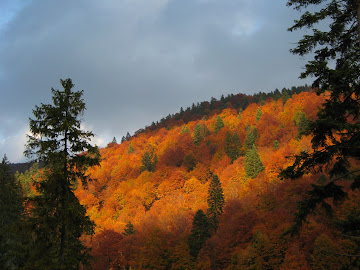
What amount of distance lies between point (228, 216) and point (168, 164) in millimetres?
64727

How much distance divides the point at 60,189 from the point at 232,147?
89.3 m

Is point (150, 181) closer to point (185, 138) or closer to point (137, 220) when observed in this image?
point (137, 220)

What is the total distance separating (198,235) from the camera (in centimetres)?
4659

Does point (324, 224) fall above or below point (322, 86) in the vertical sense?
below

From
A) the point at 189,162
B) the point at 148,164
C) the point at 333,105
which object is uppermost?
the point at 333,105

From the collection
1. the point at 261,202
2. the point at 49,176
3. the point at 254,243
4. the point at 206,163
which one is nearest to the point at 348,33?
the point at 49,176

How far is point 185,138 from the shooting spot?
12850 centimetres

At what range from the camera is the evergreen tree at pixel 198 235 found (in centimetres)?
4538

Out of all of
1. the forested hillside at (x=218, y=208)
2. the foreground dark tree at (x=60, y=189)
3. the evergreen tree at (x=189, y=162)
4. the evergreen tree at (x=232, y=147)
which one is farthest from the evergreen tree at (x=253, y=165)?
the foreground dark tree at (x=60, y=189)

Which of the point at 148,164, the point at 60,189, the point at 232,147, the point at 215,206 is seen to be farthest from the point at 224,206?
the point at 148,164

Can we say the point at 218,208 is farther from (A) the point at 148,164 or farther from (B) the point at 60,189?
(A) the point at 148,164

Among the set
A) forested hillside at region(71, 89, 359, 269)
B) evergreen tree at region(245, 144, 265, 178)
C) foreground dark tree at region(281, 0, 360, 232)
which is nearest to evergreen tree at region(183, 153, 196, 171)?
forested hillside at region(71, 89, 359, 269)

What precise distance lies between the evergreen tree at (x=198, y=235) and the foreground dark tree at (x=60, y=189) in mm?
Answer: 36101

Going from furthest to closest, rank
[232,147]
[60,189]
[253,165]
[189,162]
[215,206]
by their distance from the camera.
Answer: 1. [189,162]
2. [232,147]
3. [253,165]
4. [215,206]
5. [60,189]
